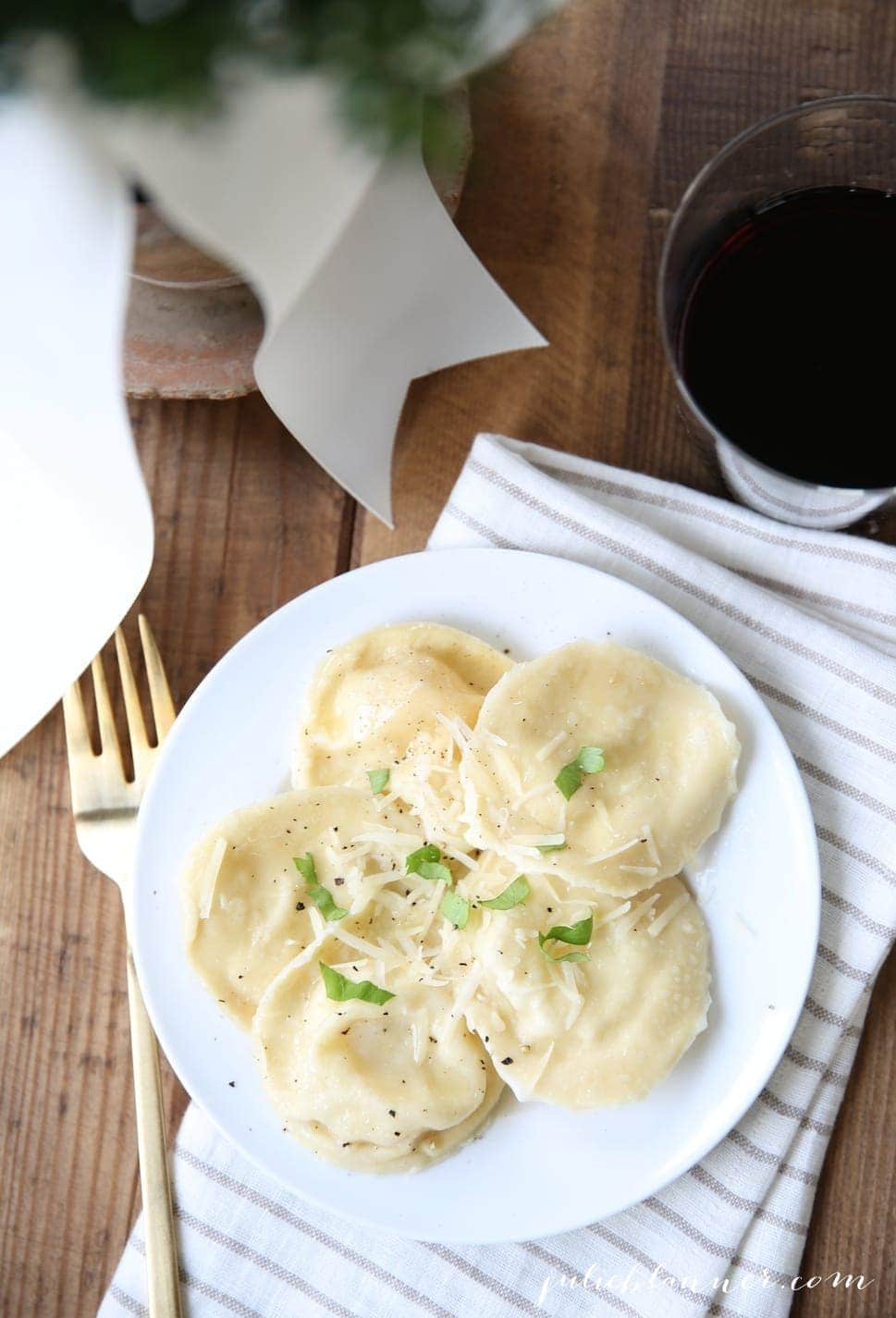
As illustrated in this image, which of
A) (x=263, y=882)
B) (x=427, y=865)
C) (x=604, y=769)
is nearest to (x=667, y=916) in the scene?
(x=604, y=769)

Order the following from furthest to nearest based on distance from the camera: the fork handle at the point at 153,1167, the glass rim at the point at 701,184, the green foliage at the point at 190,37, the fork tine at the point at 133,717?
the fork tine at the point at 133,717 < the fork handle at the point at 153,1167 < the glass rim at the point at 701,184 < the green foliage at the point at 190,37

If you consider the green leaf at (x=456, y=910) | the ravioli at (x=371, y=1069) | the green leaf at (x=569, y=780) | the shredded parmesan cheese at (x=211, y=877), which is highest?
the green leaf at (x=569, y=780)

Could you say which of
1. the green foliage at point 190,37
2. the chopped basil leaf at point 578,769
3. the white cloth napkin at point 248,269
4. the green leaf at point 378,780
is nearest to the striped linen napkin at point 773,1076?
the chopped basil leaf at point 578,769

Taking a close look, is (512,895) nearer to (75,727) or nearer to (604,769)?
(604,769)

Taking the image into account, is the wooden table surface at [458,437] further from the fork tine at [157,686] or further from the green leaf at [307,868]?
the green leaf at [307,868]

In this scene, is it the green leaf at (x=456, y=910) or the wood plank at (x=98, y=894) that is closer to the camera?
the green leaf at (x=456, y=910)

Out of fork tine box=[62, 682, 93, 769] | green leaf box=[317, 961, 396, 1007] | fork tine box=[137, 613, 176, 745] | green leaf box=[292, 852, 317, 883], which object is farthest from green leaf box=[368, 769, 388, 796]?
fork tine box=[62, 682, 93, 769]
